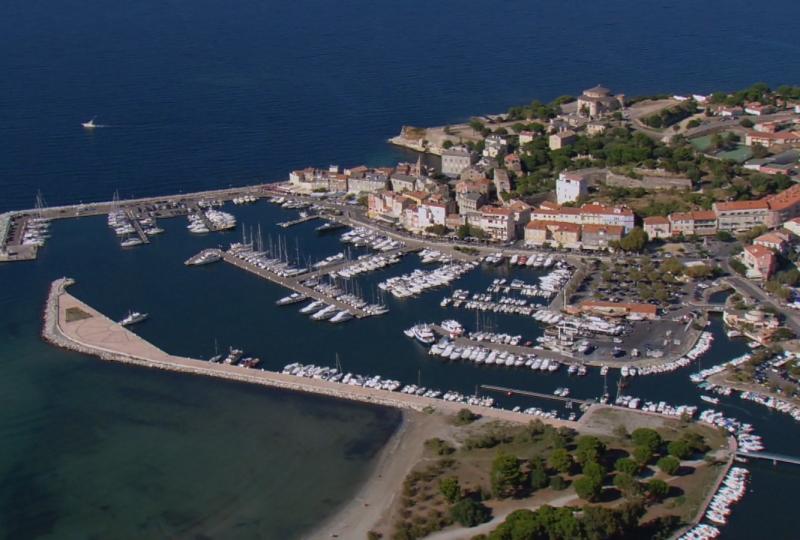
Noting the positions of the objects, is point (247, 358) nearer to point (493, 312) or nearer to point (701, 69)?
point (493, 312)

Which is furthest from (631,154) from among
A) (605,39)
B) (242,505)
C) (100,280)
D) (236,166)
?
(605,39)

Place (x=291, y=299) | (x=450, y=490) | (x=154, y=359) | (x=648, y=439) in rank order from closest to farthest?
(x=450, y=490), (x=648, y=439), (x=154, y=359), (x=291, y=299)

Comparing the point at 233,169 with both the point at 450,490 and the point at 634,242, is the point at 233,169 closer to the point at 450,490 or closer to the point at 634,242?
the point at 634,242

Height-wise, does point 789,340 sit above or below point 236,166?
below

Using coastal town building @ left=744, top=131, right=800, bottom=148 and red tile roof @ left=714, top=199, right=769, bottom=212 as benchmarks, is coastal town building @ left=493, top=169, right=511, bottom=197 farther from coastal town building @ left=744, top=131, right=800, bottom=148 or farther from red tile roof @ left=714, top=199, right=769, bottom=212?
coastal town building @ left=744, top=131, right=800, bottom=148

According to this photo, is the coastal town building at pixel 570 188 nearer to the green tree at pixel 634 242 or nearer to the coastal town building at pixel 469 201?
the coastal town building at pixel 469 201

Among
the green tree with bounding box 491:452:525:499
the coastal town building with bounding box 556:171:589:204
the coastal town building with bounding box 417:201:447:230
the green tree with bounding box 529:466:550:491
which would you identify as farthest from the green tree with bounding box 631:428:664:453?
the coastal town building with bounding box 556:171:589:204

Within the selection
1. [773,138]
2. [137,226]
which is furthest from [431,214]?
[773,138]
